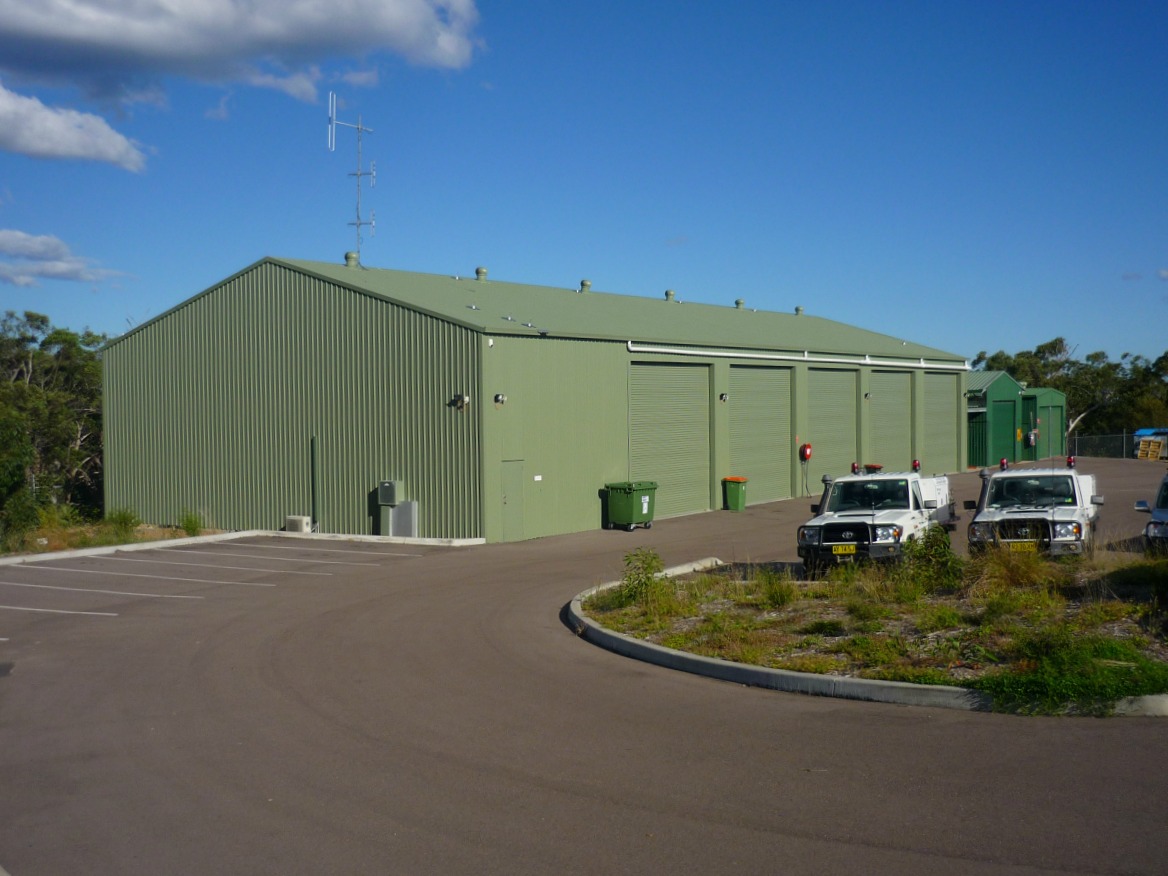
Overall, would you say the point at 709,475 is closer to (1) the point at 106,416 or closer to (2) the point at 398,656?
(1) the point at 106,416

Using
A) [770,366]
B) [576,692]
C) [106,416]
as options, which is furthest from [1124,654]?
[106,416]

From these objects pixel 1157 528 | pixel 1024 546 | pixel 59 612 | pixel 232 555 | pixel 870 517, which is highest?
pixel 870 517

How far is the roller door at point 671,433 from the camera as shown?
29.4 metres

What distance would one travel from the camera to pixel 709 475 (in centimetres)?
3222

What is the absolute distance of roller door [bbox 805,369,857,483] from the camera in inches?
1483

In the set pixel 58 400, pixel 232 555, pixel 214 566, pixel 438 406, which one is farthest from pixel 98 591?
pixel 58 400

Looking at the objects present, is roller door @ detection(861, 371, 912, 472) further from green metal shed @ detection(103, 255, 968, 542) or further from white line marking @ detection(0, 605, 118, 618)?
white line marking @ detection(0, 605, 118, 618)

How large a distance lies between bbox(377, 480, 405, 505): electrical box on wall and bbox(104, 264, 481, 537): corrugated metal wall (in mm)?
248

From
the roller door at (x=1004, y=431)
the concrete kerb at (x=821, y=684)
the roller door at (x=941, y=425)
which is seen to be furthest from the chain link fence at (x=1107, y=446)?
the concrete kerb at (x=821, y=684)

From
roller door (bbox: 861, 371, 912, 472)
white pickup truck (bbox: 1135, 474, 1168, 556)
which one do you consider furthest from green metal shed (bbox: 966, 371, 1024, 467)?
white pickup truck (bbox: 1135, 474, 1168, 556)

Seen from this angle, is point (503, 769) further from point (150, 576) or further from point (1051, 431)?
point (1051, 431)

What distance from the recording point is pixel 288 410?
94.6 ft

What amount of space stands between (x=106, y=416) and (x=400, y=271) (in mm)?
10154

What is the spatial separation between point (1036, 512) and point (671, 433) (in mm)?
15106
